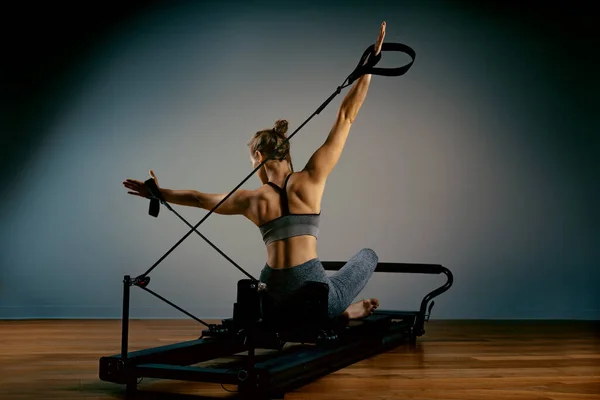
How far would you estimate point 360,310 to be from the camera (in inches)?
154

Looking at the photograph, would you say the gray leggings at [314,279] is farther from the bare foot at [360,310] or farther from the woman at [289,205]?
the bare foot at [360,310]

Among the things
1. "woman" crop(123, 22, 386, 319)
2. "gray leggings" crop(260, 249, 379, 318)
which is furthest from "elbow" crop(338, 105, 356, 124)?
"gray leggings" crop(260, 249, 379, 318)

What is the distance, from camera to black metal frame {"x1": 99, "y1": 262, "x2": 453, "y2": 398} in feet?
7.90

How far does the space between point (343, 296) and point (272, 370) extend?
2.69 ft

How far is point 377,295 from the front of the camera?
5699mm

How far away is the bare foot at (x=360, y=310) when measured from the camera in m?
3.90

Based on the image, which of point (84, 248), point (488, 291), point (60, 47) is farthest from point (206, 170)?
point (488, 291)

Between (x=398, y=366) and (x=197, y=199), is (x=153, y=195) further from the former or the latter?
(x=398, y=366)

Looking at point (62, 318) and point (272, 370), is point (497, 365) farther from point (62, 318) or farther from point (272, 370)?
point (62, 318)

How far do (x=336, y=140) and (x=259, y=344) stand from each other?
3.09 feet

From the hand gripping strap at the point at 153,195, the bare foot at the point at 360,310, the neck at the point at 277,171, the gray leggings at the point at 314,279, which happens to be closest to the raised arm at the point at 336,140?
the neck at the point at 277,171

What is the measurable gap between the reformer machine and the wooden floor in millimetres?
83

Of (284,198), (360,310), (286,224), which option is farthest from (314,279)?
(360,310)

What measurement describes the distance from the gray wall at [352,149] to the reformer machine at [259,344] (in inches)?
79.1
